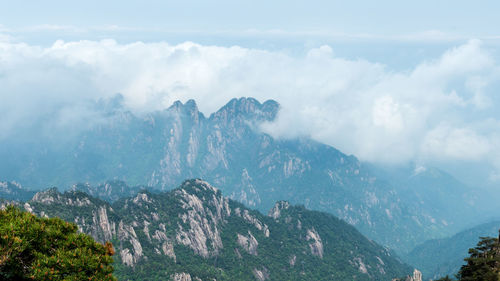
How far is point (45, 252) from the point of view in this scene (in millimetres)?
43656

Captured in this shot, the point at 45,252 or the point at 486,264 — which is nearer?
the point at 45,252

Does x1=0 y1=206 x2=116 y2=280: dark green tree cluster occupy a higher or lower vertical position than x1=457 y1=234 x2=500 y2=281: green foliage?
higher

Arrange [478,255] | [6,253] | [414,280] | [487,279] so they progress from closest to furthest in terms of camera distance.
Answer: [6,253]
[487,279]
[478,255]
[414,280]

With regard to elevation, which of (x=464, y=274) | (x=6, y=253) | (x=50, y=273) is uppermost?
(x=6, y=253)

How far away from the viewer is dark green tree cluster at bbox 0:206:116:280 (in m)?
39.8

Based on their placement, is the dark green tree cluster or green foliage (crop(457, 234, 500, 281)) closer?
the dark green tree cluster

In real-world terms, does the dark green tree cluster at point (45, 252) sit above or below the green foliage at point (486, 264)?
above

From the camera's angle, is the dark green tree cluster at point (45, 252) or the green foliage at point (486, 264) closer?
the dark green tree cluster at point (45, 252)

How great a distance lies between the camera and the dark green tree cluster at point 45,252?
3981 cm

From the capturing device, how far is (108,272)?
46.2 m

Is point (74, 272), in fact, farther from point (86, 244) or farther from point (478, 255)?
point (478, 255)

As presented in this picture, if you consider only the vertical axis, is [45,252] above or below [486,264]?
above

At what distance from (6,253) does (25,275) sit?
11.5 ft

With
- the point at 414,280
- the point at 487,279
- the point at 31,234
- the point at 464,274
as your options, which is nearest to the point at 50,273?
the point at 31,234
